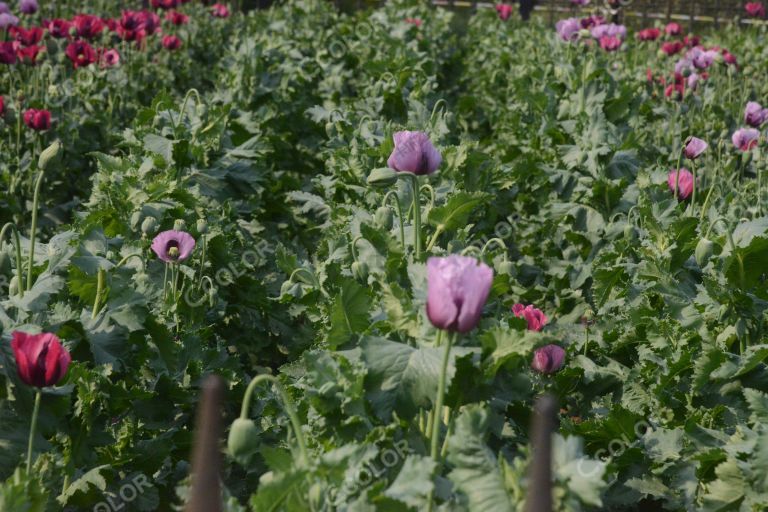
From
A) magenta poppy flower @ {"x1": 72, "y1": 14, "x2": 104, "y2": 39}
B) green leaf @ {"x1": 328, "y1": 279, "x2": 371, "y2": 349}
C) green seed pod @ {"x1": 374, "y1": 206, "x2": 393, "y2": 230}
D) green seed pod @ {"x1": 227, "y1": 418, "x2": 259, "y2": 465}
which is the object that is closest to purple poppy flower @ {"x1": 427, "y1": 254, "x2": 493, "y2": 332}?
green seed pod @ {"x1": 227, "y1": 418, "x2": 259, "y2": 465}

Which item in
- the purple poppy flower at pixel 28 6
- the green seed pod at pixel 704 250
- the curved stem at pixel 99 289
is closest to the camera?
the curved stem at pixel 99 289

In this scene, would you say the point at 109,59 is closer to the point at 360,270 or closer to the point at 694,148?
the point at 694,148

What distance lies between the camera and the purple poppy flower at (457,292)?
165cm

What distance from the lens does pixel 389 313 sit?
79.5 inches

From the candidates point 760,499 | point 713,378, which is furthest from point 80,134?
point 760,499

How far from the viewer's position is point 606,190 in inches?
159

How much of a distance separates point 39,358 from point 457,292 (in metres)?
0.81

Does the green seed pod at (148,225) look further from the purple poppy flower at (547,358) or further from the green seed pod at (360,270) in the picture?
the purple poppy flower at (547,358)

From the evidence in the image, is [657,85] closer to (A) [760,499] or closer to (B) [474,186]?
(B) [474,186]

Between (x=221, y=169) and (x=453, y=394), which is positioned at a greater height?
(x=453, y=394)

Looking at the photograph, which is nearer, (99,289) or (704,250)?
(99,289)

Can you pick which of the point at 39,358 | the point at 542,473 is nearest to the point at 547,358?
the point at 39,358

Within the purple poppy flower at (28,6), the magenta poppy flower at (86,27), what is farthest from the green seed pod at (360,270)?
the purple poppy flower at (28,6)

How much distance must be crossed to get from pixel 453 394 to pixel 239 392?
122 cm
